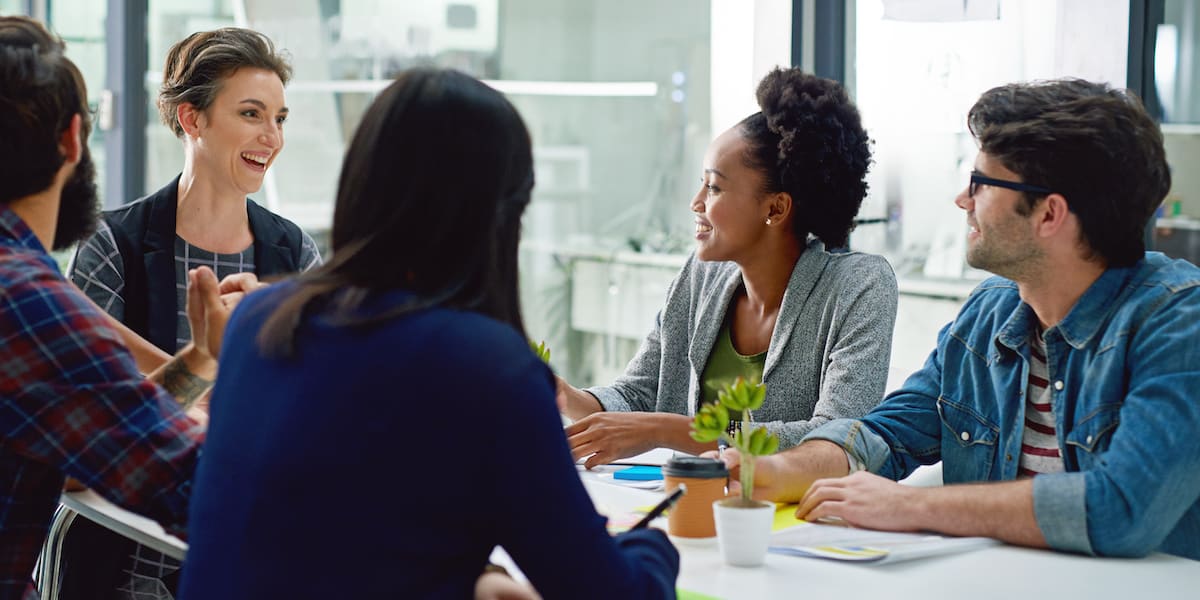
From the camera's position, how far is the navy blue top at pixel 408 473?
1.12 m

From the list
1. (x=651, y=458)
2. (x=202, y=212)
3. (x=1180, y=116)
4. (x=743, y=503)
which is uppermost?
(x=1180, y=116)

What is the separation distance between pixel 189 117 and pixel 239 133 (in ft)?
0.38

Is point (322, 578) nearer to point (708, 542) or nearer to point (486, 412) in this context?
point (486, 412)

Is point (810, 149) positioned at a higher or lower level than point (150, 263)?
higher

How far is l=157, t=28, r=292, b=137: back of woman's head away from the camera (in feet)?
9.05

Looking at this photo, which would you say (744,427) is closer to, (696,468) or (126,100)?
(696,468)

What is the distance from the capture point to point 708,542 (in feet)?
5.93

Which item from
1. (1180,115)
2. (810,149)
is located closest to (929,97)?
(1180,115)

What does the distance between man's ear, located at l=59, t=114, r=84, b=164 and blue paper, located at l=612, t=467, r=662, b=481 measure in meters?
1.05

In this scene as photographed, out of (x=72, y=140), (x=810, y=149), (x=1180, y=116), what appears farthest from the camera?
(x=1180, y=116)

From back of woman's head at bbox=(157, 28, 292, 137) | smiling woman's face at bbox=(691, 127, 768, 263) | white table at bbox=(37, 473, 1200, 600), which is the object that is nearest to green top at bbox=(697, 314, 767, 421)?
smiling woman's face at bbox=(691, 127, 768, 263)

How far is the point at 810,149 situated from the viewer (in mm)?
2650

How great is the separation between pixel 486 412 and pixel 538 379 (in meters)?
0.06

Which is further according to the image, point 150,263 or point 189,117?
→ point 189,117
